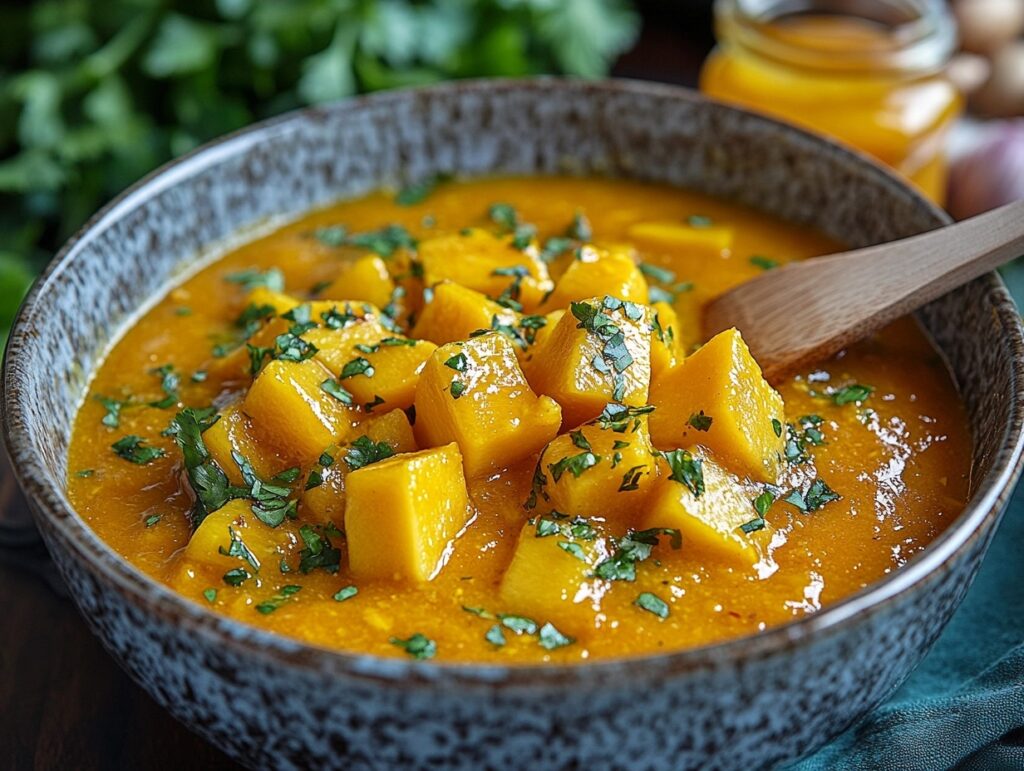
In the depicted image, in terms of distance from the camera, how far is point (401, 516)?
216 centimetres

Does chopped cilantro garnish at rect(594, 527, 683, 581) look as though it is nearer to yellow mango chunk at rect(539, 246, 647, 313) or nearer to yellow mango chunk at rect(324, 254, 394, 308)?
yellow mango chunk at rect(539, 246, 647, 313)

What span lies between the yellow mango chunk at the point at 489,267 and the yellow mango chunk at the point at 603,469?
0.64m

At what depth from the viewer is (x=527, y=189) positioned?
362cm

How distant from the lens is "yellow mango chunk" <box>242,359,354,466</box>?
2418 millimetres

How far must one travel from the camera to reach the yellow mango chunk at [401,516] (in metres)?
2.16

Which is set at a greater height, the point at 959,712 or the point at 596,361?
the point at 596,361

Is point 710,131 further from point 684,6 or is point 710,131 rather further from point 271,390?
point 684,6

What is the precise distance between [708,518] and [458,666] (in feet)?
2.20

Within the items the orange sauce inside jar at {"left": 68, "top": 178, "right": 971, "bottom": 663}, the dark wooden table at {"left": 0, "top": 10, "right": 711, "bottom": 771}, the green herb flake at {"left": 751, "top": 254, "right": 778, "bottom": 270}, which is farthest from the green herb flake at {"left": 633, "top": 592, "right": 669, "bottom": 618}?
the green herb flake at {"left": 751, "top": 254, "right": 778, "bottom": 270}

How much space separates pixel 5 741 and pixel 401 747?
1093 millimetres

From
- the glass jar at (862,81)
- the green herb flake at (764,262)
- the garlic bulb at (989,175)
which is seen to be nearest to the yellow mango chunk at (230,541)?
the green herb flake at (764,262)

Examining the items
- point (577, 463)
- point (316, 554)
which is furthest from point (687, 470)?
point (316, 554)

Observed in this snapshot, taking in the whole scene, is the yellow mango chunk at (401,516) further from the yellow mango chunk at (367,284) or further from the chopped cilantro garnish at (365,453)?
the yellow mango chunk at (367,284)

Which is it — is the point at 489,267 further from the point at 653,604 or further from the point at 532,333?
the point at 653,604
